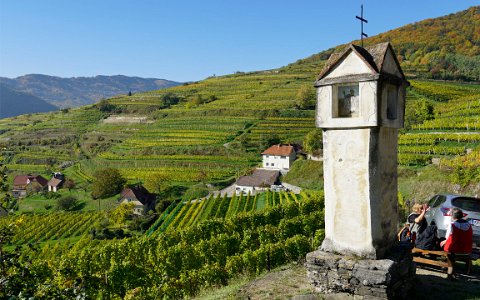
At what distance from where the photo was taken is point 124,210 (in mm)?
46156

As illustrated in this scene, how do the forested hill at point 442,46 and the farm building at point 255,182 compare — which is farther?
the forested hill at point 442,46

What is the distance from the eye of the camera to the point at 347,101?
7461 millimetres

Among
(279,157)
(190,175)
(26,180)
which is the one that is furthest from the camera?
(26,180)

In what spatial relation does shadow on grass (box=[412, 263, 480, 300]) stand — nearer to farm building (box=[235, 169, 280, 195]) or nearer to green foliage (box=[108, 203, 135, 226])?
green foliage (box=[108, 203, 135, 226])

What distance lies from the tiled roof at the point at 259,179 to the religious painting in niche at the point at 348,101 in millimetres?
46162

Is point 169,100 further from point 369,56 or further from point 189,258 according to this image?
point 369,56

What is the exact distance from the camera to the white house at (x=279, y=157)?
6225 centimetres

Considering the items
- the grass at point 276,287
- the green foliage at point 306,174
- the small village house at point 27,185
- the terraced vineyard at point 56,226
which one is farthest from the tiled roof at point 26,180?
the grass at point 276,287

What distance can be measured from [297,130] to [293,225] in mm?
52343

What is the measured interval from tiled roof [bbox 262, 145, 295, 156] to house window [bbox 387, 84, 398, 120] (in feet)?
179

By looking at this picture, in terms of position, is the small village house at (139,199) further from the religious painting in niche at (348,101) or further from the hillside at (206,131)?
the religious painting in niche at (348,101)

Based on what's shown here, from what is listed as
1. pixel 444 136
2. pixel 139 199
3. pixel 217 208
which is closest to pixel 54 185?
pixel 139 199

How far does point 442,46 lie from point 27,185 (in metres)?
114

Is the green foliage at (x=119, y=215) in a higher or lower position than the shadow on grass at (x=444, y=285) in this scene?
lower
